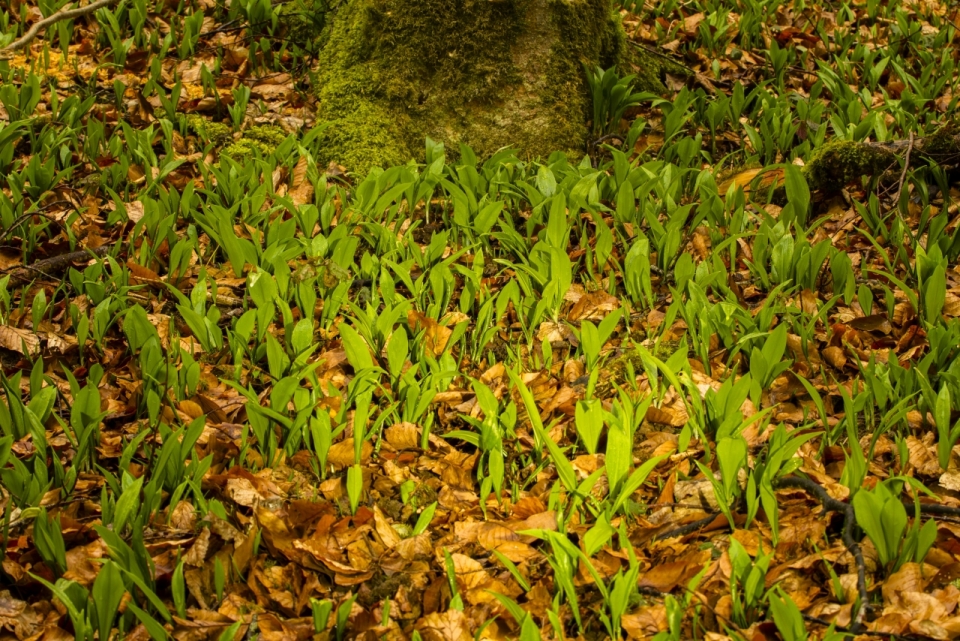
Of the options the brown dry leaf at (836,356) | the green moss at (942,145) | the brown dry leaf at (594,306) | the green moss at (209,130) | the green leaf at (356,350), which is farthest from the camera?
the green moss at (209,130)

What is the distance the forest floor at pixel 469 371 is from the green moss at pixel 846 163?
0.03ft

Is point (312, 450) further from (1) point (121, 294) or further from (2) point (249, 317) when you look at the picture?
(1) point (121, 294)

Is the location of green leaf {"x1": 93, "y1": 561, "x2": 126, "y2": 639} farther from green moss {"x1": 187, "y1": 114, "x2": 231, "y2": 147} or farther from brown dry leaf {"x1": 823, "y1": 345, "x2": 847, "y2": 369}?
green moss {"x1": 187, "y1": 114, "x2": 231, "y2": 147}

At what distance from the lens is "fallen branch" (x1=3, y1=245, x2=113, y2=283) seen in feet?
9.75

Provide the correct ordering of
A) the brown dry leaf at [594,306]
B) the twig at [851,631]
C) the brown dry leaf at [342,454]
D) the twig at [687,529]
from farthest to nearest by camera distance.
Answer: the brown dry leaf at [594,306], the brown dry leaf at [342,454], the twig at [687,529], the twig at [851,631]

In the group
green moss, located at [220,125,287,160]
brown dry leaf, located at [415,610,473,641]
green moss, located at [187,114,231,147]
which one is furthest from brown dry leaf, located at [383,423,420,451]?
green moss, located at [187,114,231,147]

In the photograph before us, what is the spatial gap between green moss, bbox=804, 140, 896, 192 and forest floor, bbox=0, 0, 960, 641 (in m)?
0.01

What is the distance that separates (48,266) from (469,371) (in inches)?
63.8

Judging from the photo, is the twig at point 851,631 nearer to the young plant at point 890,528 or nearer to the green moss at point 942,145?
the young plant at point 890,528

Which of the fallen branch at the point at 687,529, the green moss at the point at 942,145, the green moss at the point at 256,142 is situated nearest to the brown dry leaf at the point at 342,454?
the fallen branch at the point at 687,529

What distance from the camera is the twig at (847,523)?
169cm

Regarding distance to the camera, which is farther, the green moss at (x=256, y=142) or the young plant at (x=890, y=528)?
the green moss at (x=256, y=142)

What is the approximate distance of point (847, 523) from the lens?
1.89m

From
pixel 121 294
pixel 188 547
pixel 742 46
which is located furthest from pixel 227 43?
pixel 188 547
